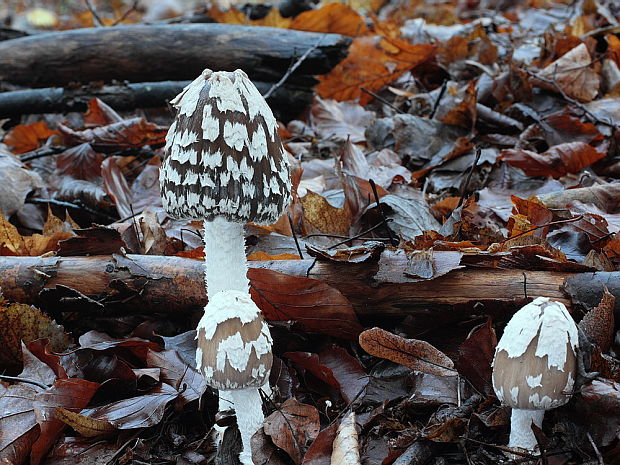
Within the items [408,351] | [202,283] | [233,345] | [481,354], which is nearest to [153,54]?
[202,283]

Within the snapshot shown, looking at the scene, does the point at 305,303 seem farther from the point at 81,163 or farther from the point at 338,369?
the point at 81,163

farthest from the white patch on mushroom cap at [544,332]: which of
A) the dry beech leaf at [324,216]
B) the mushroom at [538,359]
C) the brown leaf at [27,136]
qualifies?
the brown leaf at [27,136]

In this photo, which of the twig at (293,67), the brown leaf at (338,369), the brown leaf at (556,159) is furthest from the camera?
the twig at (293,67)

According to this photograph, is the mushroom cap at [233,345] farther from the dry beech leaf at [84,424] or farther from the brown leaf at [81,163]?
the brown leaf at [81,163]

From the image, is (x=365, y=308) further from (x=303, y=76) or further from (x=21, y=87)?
(x=21, y=87)

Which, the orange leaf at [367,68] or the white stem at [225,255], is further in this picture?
the orange leaf at [367,68]

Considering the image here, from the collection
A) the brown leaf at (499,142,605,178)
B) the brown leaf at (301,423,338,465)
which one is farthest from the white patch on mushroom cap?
the brown leaf at (499,142,605,178)

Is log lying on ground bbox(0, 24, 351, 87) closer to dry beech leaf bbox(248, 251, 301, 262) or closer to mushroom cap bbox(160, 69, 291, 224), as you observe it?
dry beech leaf bbox(248, 251, 301, 262)
